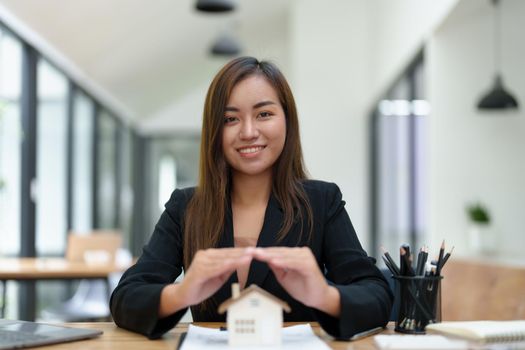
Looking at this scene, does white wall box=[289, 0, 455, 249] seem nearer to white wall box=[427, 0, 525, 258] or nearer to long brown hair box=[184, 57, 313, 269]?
white wall box=[427, 0, 525, 258]

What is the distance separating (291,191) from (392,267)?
37cm

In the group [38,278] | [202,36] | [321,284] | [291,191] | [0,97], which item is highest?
[202,36]

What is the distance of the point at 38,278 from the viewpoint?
4238 millimetres

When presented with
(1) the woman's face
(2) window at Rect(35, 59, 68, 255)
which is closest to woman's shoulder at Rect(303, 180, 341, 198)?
(1) the woman's face

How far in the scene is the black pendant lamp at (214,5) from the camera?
204 inches

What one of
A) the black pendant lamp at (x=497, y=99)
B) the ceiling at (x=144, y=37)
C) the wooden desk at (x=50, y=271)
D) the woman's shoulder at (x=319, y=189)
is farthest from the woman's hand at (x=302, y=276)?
the ceiling at (x=144, y=37)

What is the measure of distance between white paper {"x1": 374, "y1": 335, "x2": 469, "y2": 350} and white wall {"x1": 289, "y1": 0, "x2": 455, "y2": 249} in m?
7.46

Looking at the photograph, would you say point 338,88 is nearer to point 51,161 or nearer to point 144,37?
point 144,37

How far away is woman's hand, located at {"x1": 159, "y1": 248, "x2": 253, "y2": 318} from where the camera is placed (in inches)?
53.9

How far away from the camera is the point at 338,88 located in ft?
30.0

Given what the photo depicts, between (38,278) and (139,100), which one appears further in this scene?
(139,100)

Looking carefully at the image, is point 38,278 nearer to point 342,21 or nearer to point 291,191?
point 291,191

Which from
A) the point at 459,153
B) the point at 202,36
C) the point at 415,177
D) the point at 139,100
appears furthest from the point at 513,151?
the point at 139,100

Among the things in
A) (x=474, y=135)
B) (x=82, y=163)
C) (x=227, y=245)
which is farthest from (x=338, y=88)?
(x=227, y=245)
